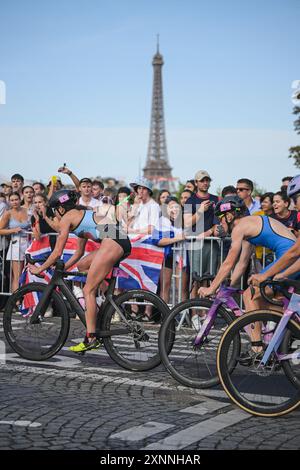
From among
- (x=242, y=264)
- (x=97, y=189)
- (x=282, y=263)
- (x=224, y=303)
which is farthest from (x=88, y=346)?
(x=97, y=189)

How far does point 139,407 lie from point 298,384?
4.26ft

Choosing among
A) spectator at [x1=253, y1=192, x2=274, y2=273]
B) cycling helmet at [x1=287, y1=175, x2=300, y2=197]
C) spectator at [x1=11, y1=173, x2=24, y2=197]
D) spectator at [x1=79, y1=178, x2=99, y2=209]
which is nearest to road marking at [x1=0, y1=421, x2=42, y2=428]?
cycling helmet at [x1=287, y1=175, x2=300, y2=197]

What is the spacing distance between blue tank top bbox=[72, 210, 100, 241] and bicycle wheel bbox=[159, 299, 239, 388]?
1.53m

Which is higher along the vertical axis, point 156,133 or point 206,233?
point 156,133

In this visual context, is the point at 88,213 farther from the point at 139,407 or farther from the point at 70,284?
the point at 139,407

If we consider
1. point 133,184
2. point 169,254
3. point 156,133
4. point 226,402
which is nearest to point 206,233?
point 169,254

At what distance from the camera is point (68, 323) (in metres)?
7.29

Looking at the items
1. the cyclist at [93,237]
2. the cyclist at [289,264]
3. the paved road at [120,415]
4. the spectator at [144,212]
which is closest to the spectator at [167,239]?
the spectator at [144,212]

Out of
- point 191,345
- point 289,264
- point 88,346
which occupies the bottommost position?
point 88,346

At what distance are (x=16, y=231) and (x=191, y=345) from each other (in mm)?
5594

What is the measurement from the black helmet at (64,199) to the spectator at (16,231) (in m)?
4.12

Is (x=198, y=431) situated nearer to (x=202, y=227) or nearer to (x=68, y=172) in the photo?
(x=202, y=227)

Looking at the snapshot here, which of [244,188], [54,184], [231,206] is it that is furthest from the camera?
[54,184]

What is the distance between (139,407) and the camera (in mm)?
5660
